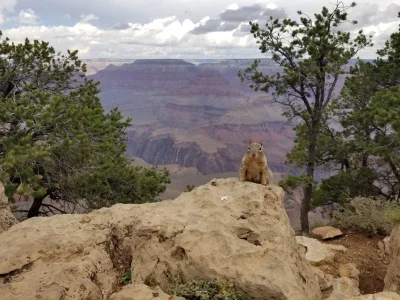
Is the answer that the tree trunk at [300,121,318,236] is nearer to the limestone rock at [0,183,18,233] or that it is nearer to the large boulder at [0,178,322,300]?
the large boulder at [0,178,322,300]

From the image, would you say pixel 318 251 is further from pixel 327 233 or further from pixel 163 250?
pixel 163 250

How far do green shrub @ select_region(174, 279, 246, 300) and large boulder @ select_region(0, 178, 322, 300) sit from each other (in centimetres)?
8

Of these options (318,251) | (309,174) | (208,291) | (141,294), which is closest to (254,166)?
(318,251)

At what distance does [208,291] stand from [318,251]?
5.04m

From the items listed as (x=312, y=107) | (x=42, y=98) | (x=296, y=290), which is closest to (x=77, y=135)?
(x=42, y=98)

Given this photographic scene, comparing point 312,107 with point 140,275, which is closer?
point 140,275

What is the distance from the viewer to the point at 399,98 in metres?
11.6

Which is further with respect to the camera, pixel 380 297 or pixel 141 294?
pixel 380 297

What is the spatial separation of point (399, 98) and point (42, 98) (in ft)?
36.6

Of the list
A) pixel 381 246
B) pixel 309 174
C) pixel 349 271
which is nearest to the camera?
pixel 349 271

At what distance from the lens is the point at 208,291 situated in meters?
3.79

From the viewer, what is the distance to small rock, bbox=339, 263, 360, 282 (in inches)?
281

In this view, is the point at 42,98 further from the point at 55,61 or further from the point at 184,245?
the point at 184,245

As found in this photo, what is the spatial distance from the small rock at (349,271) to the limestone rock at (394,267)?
1.23 metres
